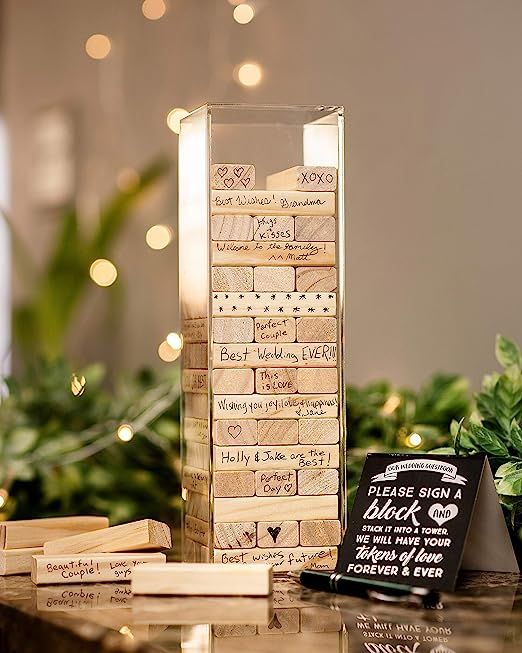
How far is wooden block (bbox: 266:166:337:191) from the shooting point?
1363 mm

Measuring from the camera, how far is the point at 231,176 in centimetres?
135

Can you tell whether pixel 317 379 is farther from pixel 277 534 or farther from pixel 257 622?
pixel 257 622

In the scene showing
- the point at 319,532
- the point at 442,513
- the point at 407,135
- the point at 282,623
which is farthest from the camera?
the point at 407,135

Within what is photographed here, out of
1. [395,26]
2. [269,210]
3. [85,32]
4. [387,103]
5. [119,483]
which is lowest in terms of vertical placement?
[119,483]

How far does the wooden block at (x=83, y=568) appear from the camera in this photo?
128 cm

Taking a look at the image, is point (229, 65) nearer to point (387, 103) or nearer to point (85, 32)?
point (387, 103)

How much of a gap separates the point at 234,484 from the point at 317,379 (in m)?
0.16

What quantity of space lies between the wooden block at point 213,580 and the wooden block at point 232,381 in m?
0.23

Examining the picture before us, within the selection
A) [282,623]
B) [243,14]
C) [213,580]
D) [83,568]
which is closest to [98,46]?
[243,14]

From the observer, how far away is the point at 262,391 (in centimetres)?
133

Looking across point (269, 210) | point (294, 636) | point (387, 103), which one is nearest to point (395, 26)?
point (387, 103)

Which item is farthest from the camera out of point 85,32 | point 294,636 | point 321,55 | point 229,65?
point 85,32

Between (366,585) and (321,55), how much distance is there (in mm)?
1420

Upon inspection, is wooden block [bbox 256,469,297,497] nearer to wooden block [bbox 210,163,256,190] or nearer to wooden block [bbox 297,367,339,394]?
wooden block [bbox 297,367,339,394]
